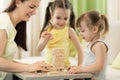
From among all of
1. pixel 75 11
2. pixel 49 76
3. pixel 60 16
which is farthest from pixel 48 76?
pixel 75 11

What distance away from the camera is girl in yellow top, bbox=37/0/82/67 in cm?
211

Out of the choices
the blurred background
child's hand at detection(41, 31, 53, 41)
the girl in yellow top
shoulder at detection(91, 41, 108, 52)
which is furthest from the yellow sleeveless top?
the blurred background

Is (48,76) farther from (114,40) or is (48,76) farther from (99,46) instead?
(114,40)

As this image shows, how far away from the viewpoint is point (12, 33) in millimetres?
1685

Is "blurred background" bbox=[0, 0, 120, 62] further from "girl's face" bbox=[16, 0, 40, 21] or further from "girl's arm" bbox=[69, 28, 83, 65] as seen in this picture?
"girl's face" bbox=[16, 0, 40, 21]

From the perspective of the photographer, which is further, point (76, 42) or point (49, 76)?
point (76, 42)

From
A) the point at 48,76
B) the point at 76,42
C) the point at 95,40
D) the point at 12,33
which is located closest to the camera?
the point at 48,76

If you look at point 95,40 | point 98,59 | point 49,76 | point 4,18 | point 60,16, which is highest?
point 60,16

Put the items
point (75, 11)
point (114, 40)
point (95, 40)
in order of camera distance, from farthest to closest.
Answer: point (75, 11) → point (114, 40) → point (95, 40)

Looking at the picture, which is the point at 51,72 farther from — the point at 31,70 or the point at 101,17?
the point at 101,17

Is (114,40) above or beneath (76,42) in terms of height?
above

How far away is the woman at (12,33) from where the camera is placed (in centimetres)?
157

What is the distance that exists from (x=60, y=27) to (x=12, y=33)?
0.60 meters

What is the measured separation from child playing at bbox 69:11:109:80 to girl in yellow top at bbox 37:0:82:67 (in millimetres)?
256
